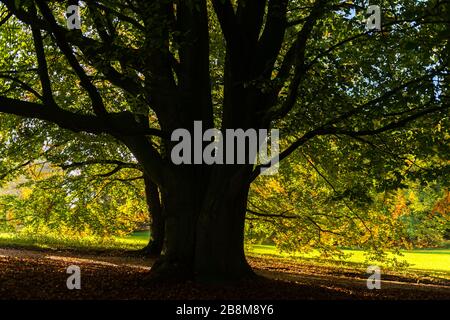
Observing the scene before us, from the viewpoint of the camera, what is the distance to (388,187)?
9867mm

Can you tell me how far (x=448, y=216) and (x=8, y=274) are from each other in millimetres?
18989

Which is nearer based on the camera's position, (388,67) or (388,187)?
(388,187)

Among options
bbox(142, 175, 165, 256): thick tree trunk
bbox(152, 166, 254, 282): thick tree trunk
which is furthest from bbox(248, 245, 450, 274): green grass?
bbox(152, 166, 254, 282): thick tree trunk
